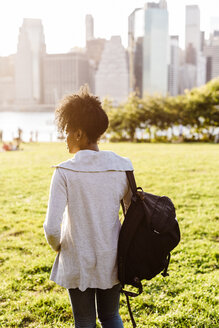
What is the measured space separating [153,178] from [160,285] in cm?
598

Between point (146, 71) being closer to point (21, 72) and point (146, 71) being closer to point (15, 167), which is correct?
point (21, 72)

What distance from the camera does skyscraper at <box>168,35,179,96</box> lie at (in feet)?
453

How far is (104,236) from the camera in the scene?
1954 mm

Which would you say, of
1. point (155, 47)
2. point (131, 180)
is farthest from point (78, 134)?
point (155, 47)

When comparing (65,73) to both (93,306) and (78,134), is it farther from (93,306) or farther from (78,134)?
(93,306)

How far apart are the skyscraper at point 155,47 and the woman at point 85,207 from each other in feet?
392

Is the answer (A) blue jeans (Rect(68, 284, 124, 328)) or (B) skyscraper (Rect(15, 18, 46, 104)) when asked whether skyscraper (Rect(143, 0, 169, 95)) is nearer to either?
(B) skyscraper (Rect(15, 18, 46, 104))

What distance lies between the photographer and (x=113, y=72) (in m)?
124

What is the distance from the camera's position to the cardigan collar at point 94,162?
185cm

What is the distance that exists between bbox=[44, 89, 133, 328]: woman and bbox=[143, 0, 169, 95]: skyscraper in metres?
120

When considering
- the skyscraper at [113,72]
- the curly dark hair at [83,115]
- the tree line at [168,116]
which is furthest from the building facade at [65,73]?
the curly dark hair at [83,115]

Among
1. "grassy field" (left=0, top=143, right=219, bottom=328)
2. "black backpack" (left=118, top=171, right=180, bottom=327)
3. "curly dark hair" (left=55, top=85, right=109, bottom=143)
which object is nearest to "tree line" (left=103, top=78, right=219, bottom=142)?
"grassy field" (left=0, top=143, right=219, bottom=328)

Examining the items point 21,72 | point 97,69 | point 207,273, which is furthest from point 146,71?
point 207,273

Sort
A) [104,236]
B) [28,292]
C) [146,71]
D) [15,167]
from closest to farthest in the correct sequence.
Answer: [104,236] < [28,292] < [15,167] < [146,71]
